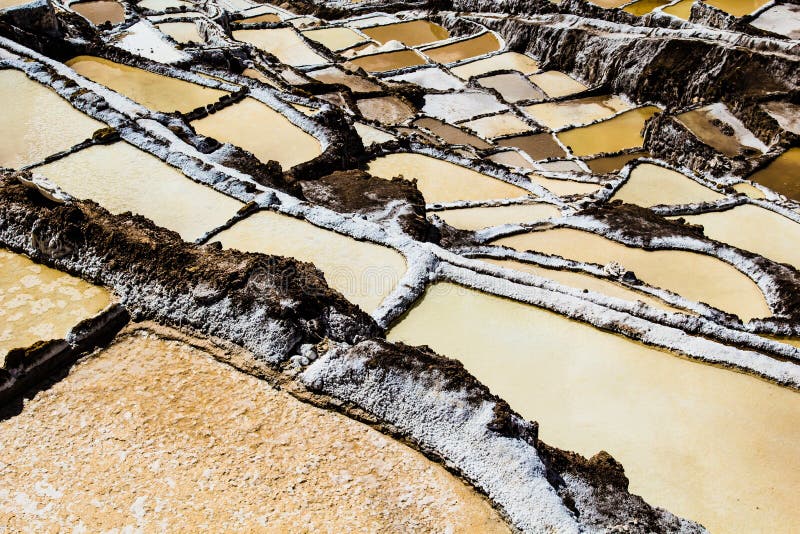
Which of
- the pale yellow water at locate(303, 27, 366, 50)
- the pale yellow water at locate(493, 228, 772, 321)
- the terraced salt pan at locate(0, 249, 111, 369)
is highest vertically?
the terraced salt pan at locate(0, 249, 111, 369)

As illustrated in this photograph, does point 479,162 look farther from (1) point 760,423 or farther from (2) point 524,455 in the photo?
(2) point 524,455

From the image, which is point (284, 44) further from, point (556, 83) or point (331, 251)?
point (331, 251)

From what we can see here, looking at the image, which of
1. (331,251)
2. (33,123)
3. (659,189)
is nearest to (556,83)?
(659,189)

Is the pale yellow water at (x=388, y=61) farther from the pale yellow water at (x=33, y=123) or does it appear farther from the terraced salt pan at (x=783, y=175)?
the pale yellow water at (x=33, y=123)

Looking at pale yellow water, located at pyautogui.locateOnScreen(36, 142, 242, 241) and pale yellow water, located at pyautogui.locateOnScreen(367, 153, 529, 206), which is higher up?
pale yellow water, located at pyautogui.locateOnScreen(36, 142, 242, 241)

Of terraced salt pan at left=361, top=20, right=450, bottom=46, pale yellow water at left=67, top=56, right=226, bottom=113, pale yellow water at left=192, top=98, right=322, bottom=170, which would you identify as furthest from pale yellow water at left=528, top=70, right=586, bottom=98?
pale yellow water at left=67, top=56, right=226, bottom=113

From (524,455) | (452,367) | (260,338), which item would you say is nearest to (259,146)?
(260,338)

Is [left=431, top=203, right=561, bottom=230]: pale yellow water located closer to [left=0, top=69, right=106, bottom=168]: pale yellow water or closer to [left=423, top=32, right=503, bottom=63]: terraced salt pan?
[left=0, top=69, right=106, bottom=168]: pale yellow water
